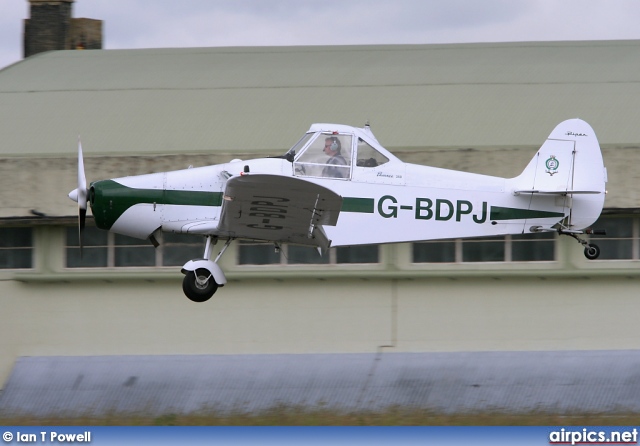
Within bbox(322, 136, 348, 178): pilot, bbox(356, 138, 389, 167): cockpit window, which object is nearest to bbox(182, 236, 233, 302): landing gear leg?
bbox(322, 136, 348, 178): pilot

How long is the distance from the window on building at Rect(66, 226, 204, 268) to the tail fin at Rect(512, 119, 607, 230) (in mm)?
7164

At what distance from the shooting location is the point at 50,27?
2694 centimetres

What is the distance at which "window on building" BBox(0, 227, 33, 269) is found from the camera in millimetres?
19500

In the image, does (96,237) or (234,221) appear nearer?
(234,221)

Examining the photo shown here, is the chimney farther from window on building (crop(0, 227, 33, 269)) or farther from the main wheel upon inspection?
the main wheel

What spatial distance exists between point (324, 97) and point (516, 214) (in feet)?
26.5

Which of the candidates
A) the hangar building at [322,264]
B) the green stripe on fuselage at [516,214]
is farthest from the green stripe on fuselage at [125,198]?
the hangar building at [322,264]

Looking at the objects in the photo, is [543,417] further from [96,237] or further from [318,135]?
[96,237]

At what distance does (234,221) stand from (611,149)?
810 centimetres

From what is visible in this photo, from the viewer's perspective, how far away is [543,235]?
1881 cm

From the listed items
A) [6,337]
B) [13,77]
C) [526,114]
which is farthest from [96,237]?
[526,114]

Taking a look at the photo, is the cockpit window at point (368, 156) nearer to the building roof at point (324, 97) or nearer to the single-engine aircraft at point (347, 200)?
the single-engine aircraft at point (347, 200)

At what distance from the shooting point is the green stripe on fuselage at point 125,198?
516 inches

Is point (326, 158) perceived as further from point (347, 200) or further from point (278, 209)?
point (278, 209)
